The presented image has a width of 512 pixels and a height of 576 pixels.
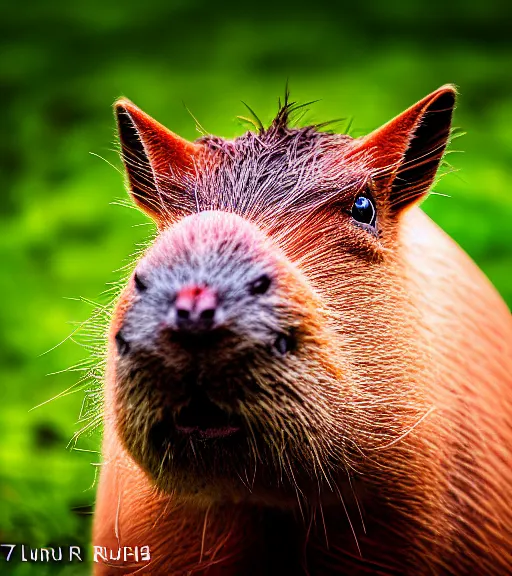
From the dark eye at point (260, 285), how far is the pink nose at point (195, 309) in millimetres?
112

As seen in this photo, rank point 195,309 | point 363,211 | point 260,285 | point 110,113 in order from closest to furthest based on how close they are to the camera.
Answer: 1. point 195,309
2. point 260,285
3. point 363,211
4. point 110,113

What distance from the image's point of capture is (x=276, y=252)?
2840mm

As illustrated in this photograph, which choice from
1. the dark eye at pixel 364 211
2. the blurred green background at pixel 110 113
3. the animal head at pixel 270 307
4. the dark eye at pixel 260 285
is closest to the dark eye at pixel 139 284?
the animal head at pixel 270 307

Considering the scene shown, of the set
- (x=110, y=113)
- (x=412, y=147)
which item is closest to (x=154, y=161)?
(x=412, y=147)

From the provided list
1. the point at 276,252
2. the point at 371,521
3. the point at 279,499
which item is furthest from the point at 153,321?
the point at 371,521

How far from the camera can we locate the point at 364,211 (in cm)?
326

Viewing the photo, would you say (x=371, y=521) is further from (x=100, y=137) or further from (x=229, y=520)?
(x=100, y=137)

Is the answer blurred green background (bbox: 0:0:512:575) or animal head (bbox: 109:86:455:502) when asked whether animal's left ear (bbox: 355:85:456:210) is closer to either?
animal head (bbox: 109:86:455:502)

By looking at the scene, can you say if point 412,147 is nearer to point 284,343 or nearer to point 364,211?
point 364,211

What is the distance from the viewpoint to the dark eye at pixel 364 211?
324 cm

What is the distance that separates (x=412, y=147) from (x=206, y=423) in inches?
52.1

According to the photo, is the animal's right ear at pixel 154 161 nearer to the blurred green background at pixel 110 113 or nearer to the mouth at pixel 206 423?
the mouth at pixel 206 423

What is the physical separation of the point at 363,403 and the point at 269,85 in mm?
10084

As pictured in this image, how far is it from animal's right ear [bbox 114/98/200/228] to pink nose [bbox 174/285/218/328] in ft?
2.49
